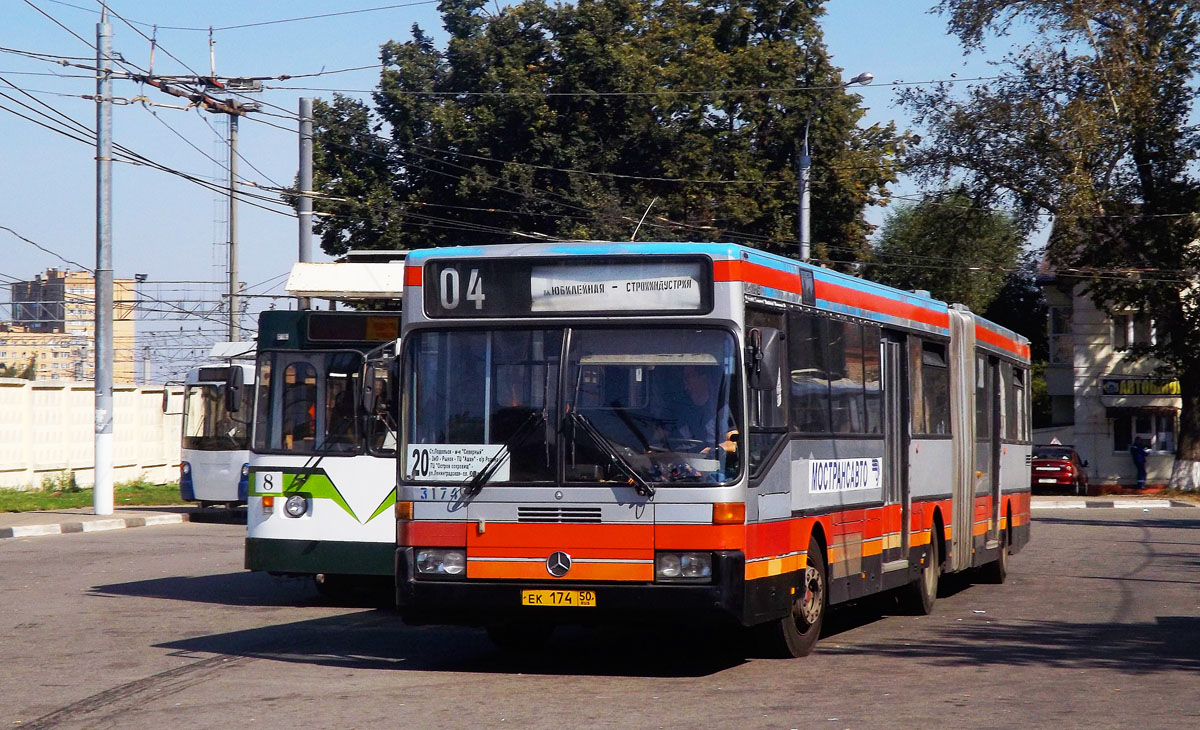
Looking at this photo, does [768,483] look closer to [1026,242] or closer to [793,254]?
[793,254]

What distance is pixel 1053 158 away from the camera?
135ft

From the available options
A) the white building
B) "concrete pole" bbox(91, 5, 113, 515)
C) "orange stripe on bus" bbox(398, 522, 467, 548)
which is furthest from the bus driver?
the white building

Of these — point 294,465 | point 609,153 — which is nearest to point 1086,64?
point 609,153

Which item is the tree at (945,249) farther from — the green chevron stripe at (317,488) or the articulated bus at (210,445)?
the green chevron stripe at (317,488)

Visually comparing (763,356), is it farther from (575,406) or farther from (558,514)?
(558,514)

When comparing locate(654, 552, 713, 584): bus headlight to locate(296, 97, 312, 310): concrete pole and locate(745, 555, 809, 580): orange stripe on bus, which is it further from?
locate(296, 97, 312, 310): concrete pole

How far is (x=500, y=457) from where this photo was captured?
30.9ft

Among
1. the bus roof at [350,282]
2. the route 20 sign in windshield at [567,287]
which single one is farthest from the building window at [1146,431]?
the route 20 sign in windshield at [567,287]

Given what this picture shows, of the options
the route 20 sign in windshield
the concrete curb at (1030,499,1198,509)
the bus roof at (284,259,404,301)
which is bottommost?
the concrete curb at (1030,499,1198,509)

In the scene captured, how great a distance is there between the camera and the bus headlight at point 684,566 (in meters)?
9.05

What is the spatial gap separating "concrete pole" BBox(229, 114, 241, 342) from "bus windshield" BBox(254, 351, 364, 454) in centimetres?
1888

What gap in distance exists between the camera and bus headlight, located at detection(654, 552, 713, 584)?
905 cm

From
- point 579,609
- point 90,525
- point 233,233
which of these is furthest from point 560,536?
point 233,233

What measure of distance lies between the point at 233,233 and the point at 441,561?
30689 mm
